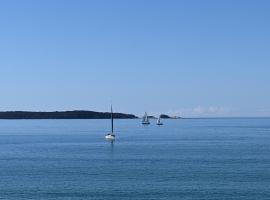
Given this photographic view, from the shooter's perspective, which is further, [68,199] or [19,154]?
[19,154]

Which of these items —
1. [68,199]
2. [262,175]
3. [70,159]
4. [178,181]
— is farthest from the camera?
[70,159]

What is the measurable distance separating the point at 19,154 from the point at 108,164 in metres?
36.3

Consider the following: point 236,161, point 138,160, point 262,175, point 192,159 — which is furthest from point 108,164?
point 262,175

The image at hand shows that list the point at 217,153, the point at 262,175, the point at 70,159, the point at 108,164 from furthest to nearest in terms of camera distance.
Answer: the point at 217,153
the point at 70,159
the point at 108,164
the point at 262,175

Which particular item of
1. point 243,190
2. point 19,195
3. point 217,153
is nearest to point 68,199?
point 19,195

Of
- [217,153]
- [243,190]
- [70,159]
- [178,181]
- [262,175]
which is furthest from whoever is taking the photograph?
[217,153]

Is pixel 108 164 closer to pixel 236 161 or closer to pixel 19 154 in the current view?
pixel 236 161

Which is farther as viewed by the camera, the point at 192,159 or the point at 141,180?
the point at 192,159

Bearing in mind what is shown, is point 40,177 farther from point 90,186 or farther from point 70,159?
point 70,159

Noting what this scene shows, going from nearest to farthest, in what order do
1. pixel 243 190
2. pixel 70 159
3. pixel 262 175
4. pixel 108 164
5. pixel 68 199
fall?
pixel 68 199 → pixel 243 190 → pixel 262 175 → pixel 108 164 → pixel 70 159

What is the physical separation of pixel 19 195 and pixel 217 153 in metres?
68.7

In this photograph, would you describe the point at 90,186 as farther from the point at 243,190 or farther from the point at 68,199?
the point at 243,190

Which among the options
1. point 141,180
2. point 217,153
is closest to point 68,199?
point 141,180

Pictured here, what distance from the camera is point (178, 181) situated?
8306cm
